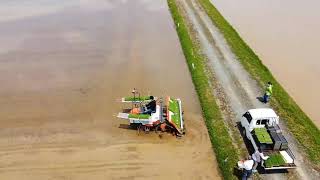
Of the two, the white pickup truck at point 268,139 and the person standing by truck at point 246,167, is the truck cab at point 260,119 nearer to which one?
the white pickup truck at point 268,139

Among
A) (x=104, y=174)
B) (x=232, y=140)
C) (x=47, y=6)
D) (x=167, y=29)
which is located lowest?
(x=104, y=174)

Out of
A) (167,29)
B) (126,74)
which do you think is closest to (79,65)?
(126,74)

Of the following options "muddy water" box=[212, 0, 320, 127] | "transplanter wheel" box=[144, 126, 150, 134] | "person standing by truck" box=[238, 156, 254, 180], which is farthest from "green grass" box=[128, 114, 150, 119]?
"muddy water" box=[212, 0, 320, 127]

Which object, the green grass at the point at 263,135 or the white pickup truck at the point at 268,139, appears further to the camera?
the green grass at the point at 263,135

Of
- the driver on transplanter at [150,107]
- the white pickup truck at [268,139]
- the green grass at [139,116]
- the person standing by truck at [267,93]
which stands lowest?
the white pickup truck at [268,139]

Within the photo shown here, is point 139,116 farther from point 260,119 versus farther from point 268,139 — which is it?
point 268,139

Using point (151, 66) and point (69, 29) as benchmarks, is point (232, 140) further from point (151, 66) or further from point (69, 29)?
point (69, 29)

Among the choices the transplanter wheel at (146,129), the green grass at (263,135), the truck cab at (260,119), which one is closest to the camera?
the green grass at (263,135)

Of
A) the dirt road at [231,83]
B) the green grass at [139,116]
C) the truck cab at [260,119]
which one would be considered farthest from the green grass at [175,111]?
the truck cab at [260,119]
